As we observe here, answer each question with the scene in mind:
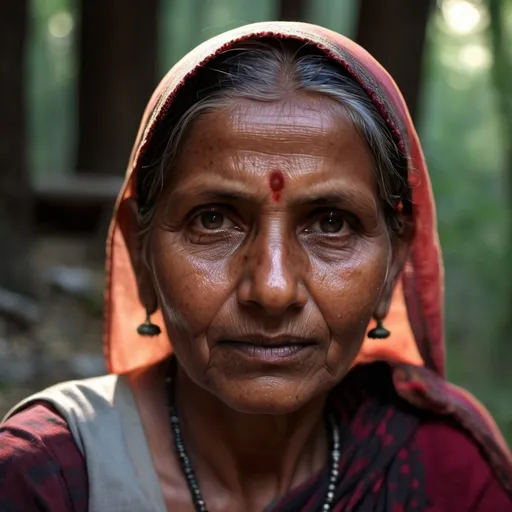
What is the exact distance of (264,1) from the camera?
109 ft

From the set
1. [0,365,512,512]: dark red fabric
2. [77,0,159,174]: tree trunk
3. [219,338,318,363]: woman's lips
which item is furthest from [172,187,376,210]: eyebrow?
[77,0,159,174]: tree trunk

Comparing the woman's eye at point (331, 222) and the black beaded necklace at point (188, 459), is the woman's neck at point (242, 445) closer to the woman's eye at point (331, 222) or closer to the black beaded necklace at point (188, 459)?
the black beaded necklace at point (188, 459)

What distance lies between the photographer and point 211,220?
1.99m

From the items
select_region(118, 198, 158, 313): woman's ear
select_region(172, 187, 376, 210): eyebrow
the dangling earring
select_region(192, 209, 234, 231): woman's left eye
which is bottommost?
the dangling earring

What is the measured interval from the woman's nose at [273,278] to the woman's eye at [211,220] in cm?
11

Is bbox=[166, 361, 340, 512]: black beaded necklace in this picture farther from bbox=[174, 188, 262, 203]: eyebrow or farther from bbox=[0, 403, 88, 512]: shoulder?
bbox=[174, 188, 262, 203]: eyebrow

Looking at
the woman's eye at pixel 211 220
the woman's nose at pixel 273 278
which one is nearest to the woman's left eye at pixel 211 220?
the woman's eye at pixel 211 220

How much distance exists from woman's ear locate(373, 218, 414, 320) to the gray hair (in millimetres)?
229

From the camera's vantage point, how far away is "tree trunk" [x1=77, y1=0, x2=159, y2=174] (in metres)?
8.78

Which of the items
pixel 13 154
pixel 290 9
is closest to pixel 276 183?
pixel 13 154

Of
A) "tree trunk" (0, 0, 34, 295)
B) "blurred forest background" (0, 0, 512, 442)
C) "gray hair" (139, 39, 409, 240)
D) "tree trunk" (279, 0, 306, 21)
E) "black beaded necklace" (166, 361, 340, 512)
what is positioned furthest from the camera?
"tree trunk" (279, 0, 306, 21)

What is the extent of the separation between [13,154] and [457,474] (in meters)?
5.12

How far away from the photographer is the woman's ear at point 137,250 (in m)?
2.18

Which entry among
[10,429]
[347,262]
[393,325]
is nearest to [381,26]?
[393,325]
